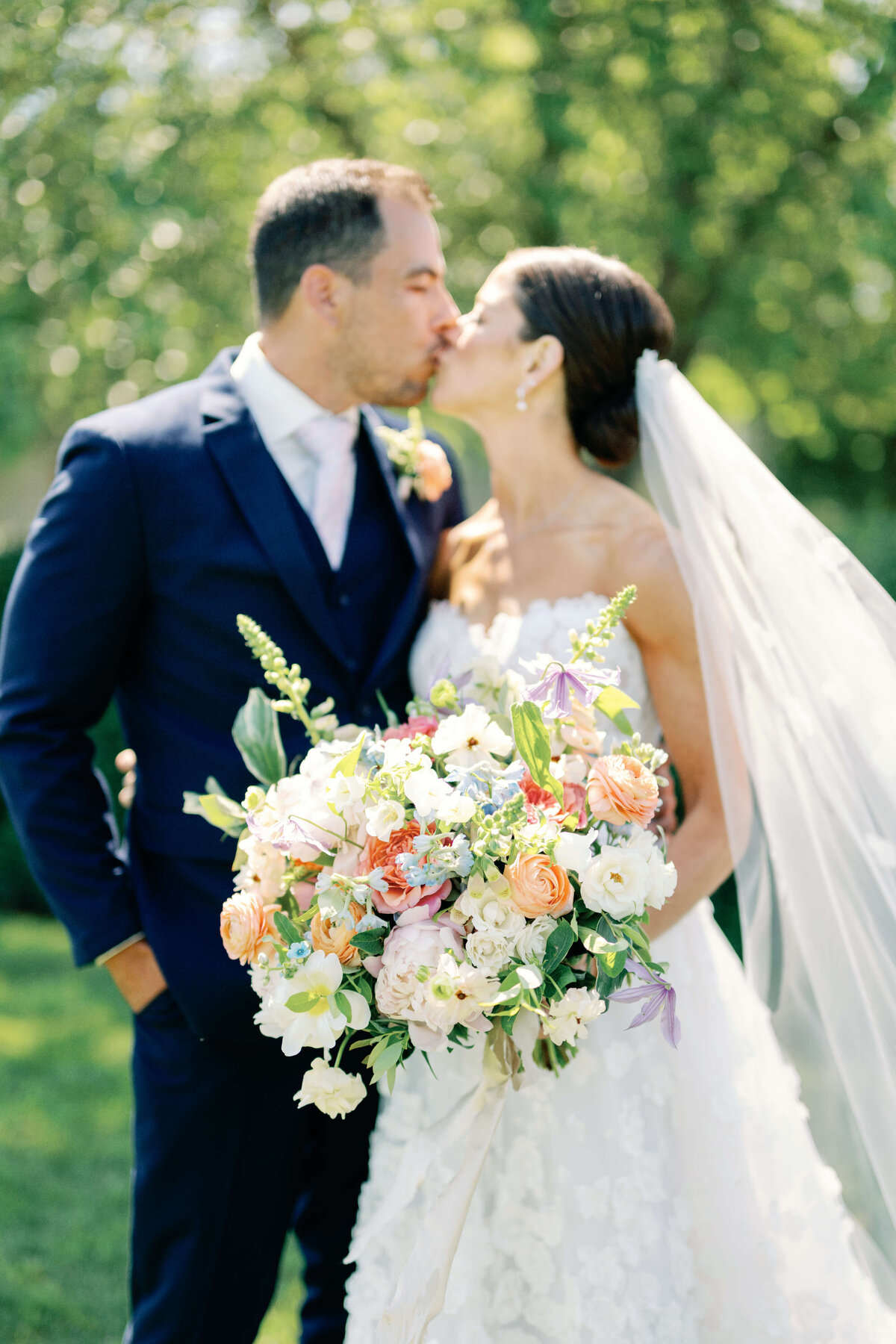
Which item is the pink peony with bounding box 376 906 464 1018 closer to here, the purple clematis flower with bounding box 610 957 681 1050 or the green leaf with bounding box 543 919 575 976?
the green leaf with bounding box 543 919 575 976

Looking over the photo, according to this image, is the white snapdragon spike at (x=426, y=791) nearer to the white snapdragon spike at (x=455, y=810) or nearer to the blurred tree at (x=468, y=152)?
the white snapdragon spike at (x=455, y=810)

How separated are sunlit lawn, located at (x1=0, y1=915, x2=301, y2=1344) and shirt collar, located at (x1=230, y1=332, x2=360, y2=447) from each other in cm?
273

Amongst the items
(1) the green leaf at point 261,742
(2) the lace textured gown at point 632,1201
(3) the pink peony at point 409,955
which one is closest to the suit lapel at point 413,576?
(2) the lace textured gown at point 632,1201

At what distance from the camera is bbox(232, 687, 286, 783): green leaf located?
226cm

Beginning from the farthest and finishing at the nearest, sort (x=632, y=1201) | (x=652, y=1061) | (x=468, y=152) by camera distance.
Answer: (x=468, y=152) < (x=652, y=1061) < (x=632, y=1201)

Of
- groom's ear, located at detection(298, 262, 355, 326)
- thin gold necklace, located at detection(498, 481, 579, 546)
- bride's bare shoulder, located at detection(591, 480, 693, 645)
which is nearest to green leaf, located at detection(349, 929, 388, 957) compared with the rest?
bride's bare shoulder, located at detection(591, 480, 693, 645)

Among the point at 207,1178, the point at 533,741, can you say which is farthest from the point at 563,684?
the point at 207,1178

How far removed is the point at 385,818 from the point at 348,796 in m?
0.09

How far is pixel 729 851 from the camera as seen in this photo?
261 centimetres

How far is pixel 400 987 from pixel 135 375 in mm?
6989

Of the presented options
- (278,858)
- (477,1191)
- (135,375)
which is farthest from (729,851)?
(135,375)

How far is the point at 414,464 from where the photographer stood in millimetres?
3131

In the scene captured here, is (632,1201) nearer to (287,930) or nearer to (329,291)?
(287,930)

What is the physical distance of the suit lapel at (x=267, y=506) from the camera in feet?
8.72
